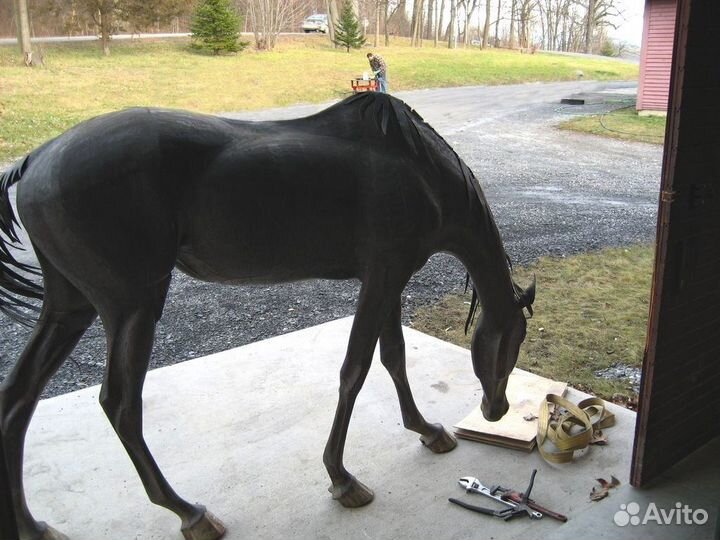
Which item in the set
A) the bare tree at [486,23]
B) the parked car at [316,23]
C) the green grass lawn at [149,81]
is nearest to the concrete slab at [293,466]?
the green grass lawn at [149,81]

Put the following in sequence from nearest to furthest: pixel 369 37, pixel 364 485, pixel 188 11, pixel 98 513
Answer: pixel 98 513 < pixel 364 485 < pixel 188 11 < pixel 369 37

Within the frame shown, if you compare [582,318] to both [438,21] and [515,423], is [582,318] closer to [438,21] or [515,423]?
[515,423]

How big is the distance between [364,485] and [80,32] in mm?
5544

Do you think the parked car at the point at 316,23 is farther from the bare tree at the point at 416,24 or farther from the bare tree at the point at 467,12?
the bare tree at the point at 467,12

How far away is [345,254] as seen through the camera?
2.34 meters

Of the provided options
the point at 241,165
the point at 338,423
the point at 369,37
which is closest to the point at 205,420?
the point at 338,423

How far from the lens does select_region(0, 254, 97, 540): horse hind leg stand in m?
2.21

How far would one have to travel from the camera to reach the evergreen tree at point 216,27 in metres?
6.66

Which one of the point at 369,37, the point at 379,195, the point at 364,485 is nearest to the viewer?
the point at 379,195

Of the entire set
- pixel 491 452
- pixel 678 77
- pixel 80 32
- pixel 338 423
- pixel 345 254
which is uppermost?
pixel 80 32

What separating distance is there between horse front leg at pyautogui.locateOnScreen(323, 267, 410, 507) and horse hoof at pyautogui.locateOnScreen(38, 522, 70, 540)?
974 mm

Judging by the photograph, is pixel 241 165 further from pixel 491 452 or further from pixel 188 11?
pixel 188 11

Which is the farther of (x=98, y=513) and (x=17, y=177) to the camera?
(x=98, y=513)

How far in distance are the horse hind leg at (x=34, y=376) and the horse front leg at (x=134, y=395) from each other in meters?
0.27
